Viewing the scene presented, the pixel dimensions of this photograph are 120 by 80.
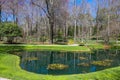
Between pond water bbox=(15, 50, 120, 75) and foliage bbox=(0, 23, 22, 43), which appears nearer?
pond water bbox=(15, 50, 120, 75)

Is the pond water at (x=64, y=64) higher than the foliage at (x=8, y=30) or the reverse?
the reverse

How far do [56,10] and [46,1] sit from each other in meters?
3.91

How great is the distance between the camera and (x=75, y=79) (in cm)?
1079

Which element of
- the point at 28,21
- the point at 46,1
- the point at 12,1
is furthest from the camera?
the point at 28,21

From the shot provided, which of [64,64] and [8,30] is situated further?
[8,30]

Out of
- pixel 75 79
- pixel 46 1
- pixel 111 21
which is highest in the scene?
pixel 46 1

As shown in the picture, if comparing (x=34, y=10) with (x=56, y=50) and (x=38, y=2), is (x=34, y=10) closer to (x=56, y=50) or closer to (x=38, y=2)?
(x=38, y=2)

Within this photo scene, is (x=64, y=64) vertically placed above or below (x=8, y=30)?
below

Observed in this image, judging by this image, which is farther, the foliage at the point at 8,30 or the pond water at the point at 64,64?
the foliage at the point at 8,30

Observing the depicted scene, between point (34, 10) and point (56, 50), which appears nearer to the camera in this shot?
point (56, 50)

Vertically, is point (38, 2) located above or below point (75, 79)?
above

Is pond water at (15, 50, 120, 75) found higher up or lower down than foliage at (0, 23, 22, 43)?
lower down

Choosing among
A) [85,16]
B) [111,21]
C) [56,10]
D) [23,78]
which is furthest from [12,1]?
[23,78]

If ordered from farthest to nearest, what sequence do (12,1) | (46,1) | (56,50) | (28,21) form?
(28,21)
(12,1)
(46,1)
(56,50)
